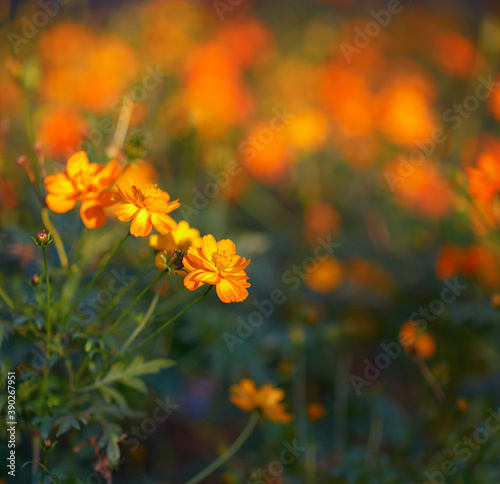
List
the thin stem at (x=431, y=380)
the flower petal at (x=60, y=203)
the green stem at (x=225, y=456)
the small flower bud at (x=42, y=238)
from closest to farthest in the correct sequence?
the small flower bud at (x=42, y=238), the flower petal at (x=60, y=203), the green stem at (x=225, y=456), the thin stem at (x=431, y=380)

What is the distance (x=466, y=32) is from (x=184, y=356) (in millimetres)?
4139

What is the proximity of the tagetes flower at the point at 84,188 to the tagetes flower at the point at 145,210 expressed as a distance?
A: 67 millimetres

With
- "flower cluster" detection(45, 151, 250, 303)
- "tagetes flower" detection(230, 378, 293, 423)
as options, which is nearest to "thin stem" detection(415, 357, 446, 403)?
"tagetes flower" detection(230, 378, 293, 423)

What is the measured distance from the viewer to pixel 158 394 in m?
1.62

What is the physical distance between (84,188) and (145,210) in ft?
0.49

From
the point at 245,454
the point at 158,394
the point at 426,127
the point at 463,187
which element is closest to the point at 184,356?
the point at 158,394

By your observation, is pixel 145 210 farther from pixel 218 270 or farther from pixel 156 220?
pixel 218 270

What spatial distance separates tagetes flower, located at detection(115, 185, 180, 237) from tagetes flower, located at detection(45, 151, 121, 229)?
0.22 ft

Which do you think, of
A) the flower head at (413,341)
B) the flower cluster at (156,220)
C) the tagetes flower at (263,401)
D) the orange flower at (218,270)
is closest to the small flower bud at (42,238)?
the flower cluster at (156,220)

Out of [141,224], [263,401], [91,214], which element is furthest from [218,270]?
[263,401]

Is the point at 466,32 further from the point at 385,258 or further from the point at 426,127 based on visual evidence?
the point at 385,258

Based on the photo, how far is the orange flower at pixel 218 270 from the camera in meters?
0.85

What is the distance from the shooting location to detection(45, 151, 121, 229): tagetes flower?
3.13 ft

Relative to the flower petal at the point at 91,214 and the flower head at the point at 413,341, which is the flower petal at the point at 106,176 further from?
the flower head at the point at 413,341
